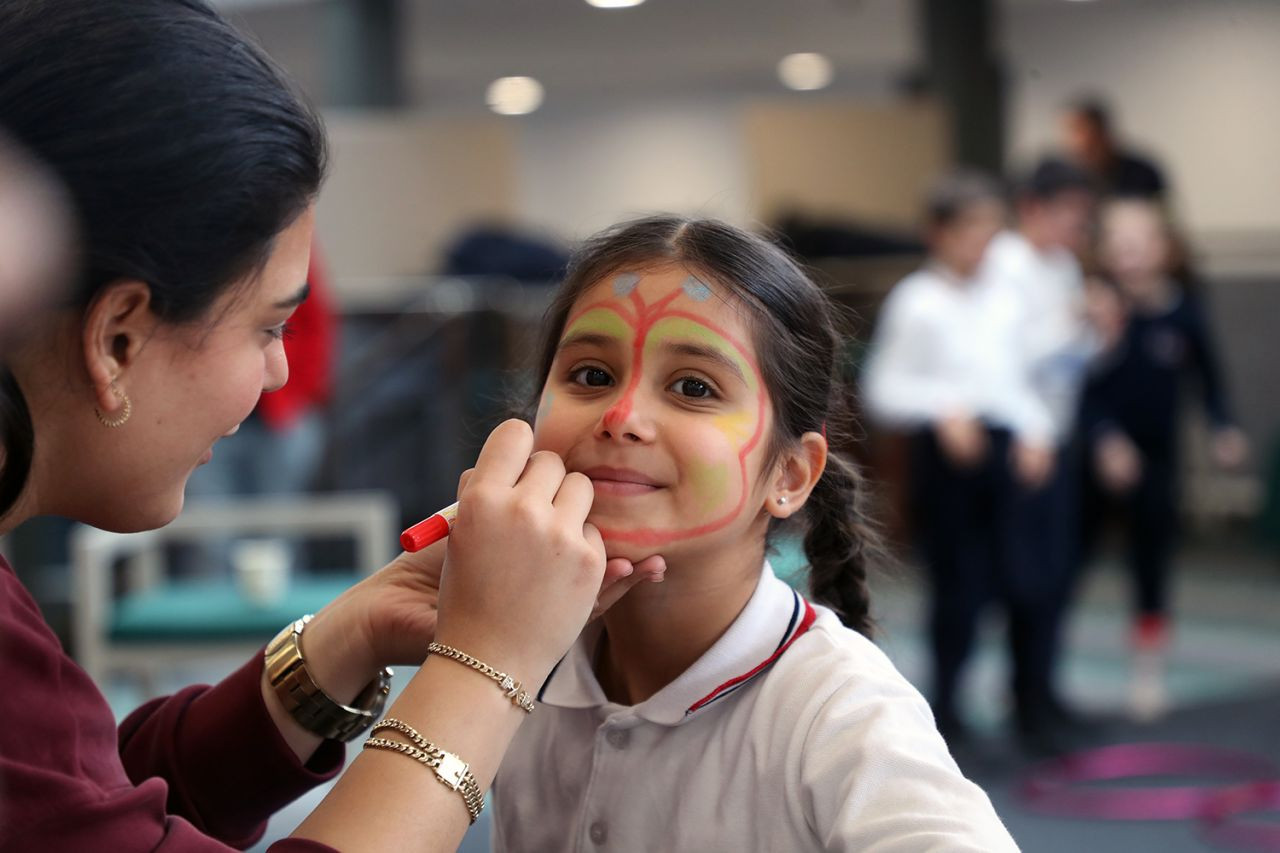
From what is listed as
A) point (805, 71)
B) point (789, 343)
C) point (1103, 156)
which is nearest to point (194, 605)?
point (789, 343)

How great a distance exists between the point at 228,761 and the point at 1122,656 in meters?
4.01

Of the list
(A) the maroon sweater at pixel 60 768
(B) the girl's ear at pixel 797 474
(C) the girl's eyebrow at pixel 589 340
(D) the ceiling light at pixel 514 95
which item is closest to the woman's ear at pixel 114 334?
(A) the maroon sweater at pixel 60 768

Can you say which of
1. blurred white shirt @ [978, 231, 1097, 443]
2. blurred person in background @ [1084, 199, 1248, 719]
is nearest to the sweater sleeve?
blurred white shirt @ [978, 231, 1097, 443]

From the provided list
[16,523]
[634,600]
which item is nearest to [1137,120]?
[634,600]

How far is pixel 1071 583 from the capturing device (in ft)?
12.5

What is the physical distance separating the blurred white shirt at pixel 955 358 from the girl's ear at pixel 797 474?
2.39 metres

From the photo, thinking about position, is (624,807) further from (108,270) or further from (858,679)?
(108,270)

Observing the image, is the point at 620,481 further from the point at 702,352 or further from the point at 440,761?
the point at 440,761

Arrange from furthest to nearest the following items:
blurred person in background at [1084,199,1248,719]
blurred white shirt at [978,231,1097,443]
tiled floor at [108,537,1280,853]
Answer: blurred person in background at [1084,199,1248,719] < blurred white shirt at [978,231,1097,443] < tiled floor at [108,537,1280,853]

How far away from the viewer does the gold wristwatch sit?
1016 millimetres

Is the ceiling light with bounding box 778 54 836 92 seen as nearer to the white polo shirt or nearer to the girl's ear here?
the girl's ear

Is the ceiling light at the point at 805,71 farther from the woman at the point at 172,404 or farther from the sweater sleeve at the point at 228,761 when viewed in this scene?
the woman at the point at 172,404

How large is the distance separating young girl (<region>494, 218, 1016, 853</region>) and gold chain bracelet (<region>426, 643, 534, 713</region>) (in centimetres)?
20

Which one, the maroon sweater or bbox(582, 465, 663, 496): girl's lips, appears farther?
bbox(582, 465, 663, 496): girl's lips
